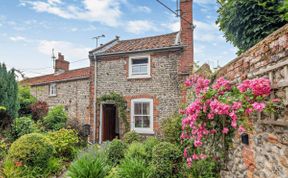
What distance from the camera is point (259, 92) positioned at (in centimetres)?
285

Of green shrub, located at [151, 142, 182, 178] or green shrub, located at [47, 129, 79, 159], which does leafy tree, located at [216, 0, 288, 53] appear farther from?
green shrub, located at [47, 129, 79, 159]

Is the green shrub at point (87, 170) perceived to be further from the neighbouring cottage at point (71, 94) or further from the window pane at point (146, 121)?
the neighbouring cottage at point (71, 94)

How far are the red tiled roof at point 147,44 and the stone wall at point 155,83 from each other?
546mm

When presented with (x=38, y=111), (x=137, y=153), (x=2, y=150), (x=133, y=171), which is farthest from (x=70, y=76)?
(x=133, y=171)

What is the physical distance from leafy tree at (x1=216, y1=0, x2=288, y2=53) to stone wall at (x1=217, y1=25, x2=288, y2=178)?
127 cm

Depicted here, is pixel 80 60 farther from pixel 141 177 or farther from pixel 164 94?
pixel 141 177

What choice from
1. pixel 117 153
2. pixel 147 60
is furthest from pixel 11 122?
pixel 147 60

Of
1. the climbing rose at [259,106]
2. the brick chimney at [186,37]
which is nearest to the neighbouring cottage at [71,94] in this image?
the brick chimney at [186,37]

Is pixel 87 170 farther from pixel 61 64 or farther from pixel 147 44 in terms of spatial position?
pixel 61 64

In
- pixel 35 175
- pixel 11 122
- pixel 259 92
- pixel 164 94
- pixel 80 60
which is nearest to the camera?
pixel 259 92

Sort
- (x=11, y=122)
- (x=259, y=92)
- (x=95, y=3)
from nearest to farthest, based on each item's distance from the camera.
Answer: (x=259, y=92) < (x=95, y=3) < (x=11, y=122)

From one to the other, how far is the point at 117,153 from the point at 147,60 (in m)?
6.15

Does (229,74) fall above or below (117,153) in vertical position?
above

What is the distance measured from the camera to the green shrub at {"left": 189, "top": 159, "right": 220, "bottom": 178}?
4.95 m
